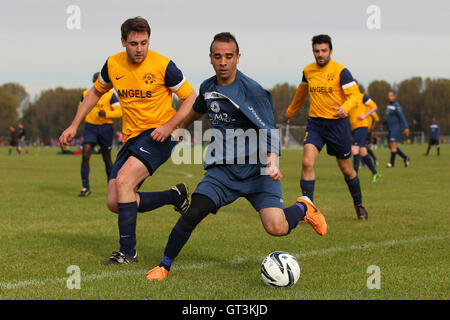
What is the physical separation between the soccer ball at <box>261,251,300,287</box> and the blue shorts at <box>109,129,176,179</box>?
185 centimetres

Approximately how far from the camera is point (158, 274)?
5047mm

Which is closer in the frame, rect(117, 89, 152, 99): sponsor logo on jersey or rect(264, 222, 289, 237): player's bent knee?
rect(264, 222, 289, 237): player's bent knee

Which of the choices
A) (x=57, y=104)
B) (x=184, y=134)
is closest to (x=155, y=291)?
(x=184, y=134)

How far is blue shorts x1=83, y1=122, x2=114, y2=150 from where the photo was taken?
41.5ft

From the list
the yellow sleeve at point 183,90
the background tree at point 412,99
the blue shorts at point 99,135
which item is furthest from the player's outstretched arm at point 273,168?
the background tree at point 412,99

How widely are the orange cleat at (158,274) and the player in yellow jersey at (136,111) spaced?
83 cm

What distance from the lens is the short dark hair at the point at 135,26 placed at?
5846mm

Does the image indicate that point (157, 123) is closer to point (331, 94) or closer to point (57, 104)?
point (331, 94)

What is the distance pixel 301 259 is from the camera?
5961 millimetres

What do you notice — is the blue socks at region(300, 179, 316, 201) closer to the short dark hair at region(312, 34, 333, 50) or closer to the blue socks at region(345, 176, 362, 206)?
the blue socks at region(345, 176, 362, 206)

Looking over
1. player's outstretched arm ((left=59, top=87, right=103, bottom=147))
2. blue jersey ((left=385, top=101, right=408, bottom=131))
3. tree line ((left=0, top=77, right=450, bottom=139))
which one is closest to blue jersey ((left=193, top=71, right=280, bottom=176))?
player's outstretched arm ((left=59, top=87, right=103, bottom=147))

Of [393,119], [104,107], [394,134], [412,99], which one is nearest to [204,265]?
[104,107]

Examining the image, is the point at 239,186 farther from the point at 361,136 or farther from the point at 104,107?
the point at 361,136
